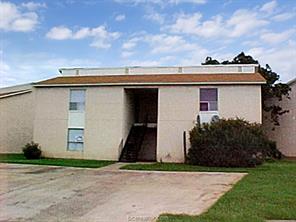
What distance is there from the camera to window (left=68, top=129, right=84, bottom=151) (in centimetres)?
2334

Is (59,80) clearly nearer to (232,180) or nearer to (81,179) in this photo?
(81,179)

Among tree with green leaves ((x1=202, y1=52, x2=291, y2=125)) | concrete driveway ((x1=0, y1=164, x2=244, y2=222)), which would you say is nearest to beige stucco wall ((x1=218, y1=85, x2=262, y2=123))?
tree with green leaves ((x1=202, y1=52, x2=291, y2=125))

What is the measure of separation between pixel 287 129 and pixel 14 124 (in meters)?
18.4

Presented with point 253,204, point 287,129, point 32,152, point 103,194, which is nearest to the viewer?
point 253,204

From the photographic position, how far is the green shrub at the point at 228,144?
18.8 m

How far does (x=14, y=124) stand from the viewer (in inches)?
1076

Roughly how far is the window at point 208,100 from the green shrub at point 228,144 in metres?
1.60

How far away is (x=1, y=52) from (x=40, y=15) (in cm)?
538

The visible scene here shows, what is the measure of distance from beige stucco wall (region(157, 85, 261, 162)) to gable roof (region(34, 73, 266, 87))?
0.36 m

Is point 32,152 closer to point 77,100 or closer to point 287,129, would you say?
point 77,100

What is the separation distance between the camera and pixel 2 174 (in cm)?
1484

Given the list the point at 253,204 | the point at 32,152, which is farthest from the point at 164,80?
the point at 253,204

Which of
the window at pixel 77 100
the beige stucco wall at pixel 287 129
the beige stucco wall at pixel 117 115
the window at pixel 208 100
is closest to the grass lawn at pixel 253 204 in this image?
the beige stucco wall at pixel 117 115

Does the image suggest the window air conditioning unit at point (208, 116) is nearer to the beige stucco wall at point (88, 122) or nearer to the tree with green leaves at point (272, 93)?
the beige stucco wall at point (88, 122)
